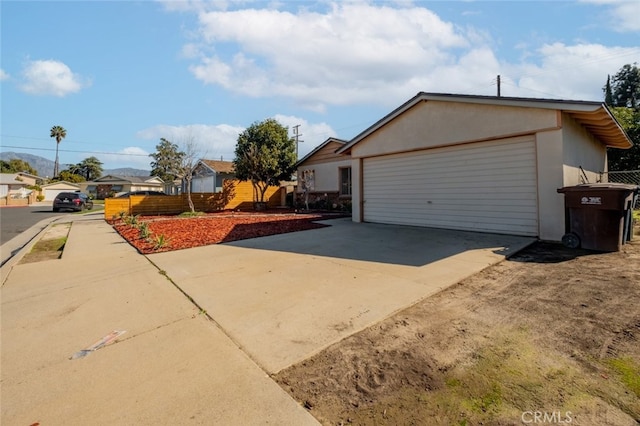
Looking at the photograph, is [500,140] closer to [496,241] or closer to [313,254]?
[496,241]

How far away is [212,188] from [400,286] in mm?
23166

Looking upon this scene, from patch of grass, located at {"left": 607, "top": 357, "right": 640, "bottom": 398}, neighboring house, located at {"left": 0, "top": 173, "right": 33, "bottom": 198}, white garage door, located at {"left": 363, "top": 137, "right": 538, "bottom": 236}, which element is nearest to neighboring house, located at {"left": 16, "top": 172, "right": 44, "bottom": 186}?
neighboring house, located at {"left": 0, "top": 173, "right": 33, "bottom": 198}

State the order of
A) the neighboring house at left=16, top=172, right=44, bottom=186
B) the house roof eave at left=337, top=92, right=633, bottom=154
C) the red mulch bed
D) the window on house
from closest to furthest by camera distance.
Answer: the house roof eave at left=337, top=92, right=633, bottom=154 → the red mulch bed → the window on house → the neighboring house at left=16, top=172, right=44, bottom=186

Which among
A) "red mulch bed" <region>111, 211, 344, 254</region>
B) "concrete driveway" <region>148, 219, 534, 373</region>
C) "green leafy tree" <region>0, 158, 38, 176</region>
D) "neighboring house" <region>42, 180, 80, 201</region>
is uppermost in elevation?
"green leafy tree" <region>0, 158, 38, 176</region>

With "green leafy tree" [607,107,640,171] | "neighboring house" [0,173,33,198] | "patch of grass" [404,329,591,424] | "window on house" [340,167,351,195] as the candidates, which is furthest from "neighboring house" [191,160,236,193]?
"neighboring house" [0,173,33,198]

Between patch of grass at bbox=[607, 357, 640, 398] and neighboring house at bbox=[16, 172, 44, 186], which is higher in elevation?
neighboring house at bbox=[16, 172, 44, 186]

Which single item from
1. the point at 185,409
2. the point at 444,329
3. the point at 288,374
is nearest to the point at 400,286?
the point at 444,329

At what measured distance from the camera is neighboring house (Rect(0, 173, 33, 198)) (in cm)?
3684

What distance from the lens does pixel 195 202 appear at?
1855cm

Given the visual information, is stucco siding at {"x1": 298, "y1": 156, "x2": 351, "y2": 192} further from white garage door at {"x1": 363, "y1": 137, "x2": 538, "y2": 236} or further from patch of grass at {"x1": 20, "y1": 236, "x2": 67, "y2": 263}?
patch of grass at {"x1": 20, "y1": 236, "x2": 67, "y2": 263}

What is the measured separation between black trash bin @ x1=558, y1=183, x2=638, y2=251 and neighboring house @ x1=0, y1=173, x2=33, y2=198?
51470 mm

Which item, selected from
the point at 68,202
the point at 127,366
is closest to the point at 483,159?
the point at 127,366

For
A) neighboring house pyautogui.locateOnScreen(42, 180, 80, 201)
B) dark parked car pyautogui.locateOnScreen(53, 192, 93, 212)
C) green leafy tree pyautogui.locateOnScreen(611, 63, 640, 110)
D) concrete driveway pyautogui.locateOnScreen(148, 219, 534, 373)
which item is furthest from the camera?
neighboring house pyautogui.locateOnScreen(42, 180, 80, 201)

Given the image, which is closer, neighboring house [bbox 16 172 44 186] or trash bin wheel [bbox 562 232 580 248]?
trash bin wheel [bbox 562 232 580 248]
